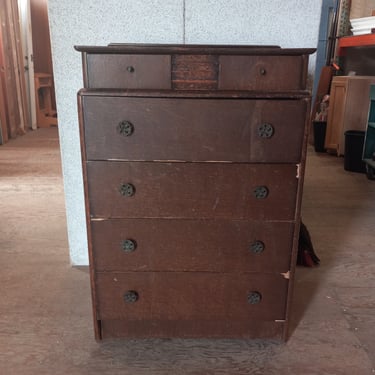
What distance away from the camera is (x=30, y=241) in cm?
237

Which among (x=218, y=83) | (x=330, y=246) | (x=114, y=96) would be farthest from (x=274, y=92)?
(x=330, y=246)

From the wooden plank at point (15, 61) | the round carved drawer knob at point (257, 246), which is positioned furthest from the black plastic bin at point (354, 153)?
the wooden plank at point (15, 61)

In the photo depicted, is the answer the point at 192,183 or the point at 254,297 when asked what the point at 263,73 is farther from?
the point at 254,297

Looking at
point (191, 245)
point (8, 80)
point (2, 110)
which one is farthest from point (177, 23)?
point (8, 80)

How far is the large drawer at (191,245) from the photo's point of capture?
1.38m

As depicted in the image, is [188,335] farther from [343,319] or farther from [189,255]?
[343,319]

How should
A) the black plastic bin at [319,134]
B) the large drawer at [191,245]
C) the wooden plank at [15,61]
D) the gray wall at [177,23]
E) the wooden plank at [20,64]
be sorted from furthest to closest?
the wooden plank at [20,64], the wooden plank at [15,61], the black plastic bin at [319,134], the gray wall at [177,23], the large drawer at [191,245]

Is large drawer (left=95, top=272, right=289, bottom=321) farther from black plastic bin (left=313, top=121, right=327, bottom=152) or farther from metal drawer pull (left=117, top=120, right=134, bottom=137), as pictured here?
black plastic bin (left=313, top=121, right=327, bottom=152)

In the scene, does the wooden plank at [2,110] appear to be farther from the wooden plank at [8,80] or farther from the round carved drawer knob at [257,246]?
the round carved drawer knob at [257,246]

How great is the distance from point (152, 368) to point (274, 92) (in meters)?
1.04

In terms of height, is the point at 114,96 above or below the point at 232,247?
above

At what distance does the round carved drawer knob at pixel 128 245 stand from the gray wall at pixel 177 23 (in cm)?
87

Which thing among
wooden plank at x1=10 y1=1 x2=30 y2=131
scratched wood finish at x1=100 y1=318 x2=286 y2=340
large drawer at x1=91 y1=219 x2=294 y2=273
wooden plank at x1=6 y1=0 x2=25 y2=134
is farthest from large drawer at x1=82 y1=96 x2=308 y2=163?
wooden plank at x1=10 y1=1 x2=30 y2=131

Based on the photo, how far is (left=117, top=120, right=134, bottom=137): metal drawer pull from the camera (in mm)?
1260
